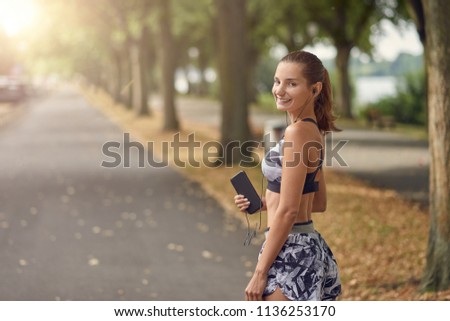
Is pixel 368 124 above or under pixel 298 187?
under

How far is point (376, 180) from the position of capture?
55.0 feet

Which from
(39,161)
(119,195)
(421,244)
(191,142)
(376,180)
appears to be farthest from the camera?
(191,142)

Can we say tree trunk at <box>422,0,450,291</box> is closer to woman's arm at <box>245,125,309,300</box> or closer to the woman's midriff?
the woman's midriff

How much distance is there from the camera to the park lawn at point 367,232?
7.93 meters

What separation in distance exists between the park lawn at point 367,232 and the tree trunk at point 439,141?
239mm

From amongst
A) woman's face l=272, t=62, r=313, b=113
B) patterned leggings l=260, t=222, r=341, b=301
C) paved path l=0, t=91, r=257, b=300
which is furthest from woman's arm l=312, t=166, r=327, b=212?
paved path l=0, t=91, r=257, b=300

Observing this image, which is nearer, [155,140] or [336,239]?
[336,239]

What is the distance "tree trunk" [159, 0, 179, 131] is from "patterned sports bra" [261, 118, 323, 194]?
26.9 metres

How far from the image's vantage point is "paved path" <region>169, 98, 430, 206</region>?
51.8 ft

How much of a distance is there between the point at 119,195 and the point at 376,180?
204 inches

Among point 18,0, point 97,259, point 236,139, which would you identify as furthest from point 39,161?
point 18,0

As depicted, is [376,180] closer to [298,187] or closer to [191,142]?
[191,142]

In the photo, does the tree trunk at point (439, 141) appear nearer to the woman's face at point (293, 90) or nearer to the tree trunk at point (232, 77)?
the woman's face at point (293, 90)

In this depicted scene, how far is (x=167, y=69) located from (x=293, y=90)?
27.5 meters
